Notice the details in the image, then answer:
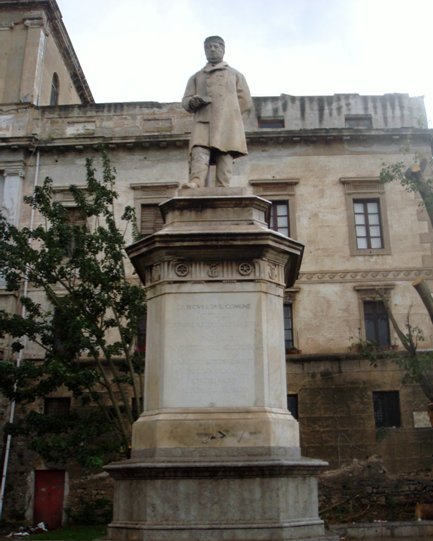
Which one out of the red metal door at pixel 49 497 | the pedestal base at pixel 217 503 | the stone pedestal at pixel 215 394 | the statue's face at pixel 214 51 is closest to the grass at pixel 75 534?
the red metal door at pixel 49 497

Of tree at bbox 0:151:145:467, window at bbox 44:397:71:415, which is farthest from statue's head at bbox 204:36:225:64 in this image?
window at bbox 44:397:71:415

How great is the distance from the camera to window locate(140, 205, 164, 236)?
24.8 m

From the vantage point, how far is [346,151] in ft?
83.8

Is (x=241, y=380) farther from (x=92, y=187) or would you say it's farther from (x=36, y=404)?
(x=36, y=404)

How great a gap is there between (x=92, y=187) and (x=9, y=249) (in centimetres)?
291

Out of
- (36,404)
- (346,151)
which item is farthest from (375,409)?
(36,404)

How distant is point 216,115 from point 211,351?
3.29 meters

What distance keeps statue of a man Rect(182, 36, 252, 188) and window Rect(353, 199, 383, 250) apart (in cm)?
1624

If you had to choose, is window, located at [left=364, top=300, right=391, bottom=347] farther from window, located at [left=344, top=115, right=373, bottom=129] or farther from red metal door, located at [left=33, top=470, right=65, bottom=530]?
red metal door, located at [left=33, top=470, right=65, bottom=530]

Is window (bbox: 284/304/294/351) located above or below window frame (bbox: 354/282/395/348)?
below

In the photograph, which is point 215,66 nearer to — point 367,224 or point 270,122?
point 367,224

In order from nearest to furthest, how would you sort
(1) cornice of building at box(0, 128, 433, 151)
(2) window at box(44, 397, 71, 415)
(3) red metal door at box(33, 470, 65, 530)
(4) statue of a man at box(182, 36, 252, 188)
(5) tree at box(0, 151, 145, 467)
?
(4) statue of a man at box(182, 36, 252, 188)
(5) tree at box(0, 151, 145, 467)
(3) red metal door at box(33, 470, 65, 530)
(2) window at box(44, 397, 71, 415)
(1) cornice of building at box(0, 128, 433, 151)

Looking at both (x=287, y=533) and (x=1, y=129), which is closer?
(x=287, y=533)

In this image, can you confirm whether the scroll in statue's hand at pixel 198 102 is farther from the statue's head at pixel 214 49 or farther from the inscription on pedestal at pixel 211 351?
the inscription on pedestal at pixel 211 351
